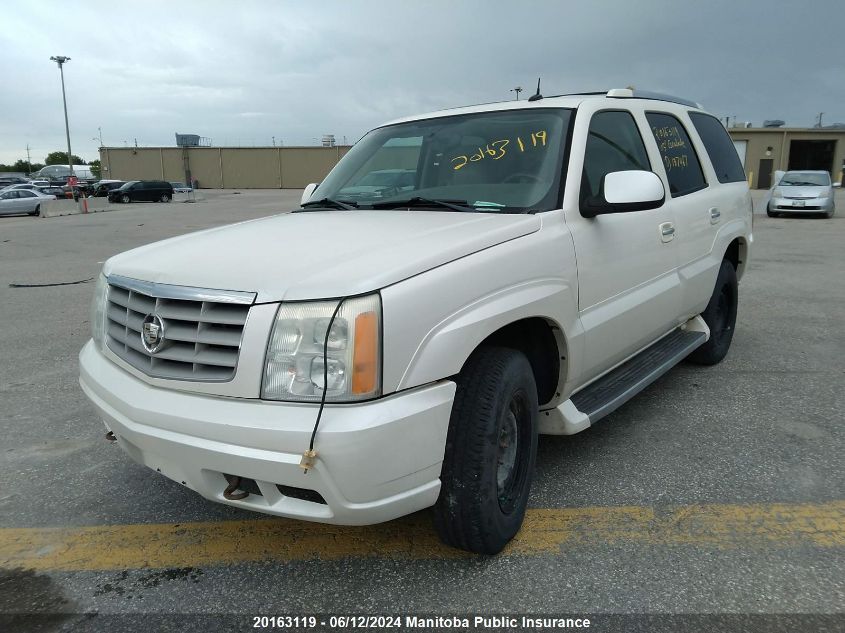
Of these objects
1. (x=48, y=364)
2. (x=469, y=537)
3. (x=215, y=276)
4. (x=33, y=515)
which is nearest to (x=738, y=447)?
(x=469, y=537)

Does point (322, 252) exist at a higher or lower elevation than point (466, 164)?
lower

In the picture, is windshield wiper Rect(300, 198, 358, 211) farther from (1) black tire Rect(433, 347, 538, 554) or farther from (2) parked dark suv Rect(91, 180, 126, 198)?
(2) parked dark suv Rect(91, 180, 126, 198)

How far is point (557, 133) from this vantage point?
3.22 meters

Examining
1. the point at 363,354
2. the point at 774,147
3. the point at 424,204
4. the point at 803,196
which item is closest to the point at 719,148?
the point at 424,204

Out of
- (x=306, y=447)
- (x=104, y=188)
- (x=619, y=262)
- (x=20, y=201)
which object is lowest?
(x=306, y=447)

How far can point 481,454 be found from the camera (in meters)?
2.34

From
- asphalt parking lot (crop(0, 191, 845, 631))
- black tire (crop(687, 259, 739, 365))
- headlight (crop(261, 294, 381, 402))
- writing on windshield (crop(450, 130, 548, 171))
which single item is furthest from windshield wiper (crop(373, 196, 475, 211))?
black tire (crop(687, 259, 739, 365))

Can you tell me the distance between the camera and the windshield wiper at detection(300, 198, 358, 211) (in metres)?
3.55

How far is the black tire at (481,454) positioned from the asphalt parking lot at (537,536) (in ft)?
0.56

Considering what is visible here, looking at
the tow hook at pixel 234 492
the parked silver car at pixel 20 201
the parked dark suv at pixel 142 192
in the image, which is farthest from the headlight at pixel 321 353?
the parked dark suv at pixel 142 192

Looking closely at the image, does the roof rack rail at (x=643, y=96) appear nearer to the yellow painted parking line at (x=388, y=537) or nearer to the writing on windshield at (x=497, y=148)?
the writing on windshield at (x=497, y=148)

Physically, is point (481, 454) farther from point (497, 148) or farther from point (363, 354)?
point (497, 148)

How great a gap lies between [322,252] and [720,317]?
3.74m

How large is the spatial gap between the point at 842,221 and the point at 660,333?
59.9 ft
